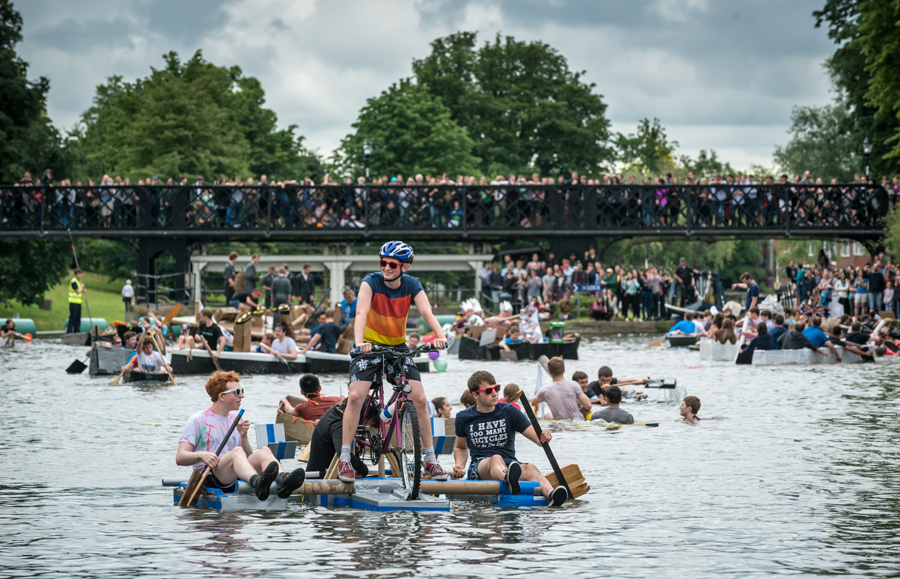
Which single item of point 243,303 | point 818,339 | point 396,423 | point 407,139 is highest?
point 407,139

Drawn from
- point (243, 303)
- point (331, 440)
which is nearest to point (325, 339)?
point (243, 303)

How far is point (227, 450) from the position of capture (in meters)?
10.3

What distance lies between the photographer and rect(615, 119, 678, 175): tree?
86.1m

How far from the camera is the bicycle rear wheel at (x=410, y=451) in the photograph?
9.84 metres

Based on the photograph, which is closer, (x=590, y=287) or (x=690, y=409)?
(x=690, y=409)

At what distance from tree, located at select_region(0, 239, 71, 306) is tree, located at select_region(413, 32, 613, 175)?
83.3ft

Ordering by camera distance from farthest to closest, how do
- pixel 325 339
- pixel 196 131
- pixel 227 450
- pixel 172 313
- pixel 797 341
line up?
pixel 196 131
pixel 172 313
pixel 797 341
pixel 325 339
pixel 227 450

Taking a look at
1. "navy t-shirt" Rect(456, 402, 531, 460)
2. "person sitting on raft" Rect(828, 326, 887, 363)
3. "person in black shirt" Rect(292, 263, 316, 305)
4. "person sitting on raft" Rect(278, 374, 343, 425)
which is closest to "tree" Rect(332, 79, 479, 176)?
"person in black shirt" Rect(292, 263, 316, 305)

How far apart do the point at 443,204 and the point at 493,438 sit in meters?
35.5

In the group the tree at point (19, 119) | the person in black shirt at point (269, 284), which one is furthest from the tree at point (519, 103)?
the person in black shirt at point (269, 284)

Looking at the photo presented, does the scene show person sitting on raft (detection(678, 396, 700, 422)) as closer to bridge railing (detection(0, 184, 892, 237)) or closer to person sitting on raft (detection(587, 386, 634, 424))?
person sitting on raft (detection(587, 386, 634, 424))

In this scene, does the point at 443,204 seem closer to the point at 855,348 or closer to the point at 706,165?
the point at 855,348

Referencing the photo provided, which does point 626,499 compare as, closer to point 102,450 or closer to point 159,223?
point 102,450

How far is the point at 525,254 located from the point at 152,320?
23437 millimetres
